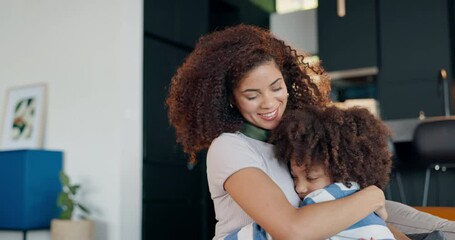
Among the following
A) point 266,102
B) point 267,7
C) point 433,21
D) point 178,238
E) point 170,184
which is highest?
point 267,7

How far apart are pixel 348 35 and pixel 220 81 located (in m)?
4.16

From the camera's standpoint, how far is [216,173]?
4.74 feet

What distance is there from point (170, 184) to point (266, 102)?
3213mm

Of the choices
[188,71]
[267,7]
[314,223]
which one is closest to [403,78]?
[267,7]

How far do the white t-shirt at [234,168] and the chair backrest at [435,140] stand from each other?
2.11 m

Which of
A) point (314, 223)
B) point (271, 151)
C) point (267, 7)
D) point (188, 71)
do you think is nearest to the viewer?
point (314, 223)

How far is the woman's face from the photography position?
158 cm

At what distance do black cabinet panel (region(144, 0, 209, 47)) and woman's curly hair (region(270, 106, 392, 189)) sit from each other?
326 cm

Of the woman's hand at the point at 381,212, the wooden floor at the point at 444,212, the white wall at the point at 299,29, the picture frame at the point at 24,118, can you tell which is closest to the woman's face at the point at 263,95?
the woman's hand at the point at 381,212

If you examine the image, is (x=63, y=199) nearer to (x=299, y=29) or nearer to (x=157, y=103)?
(x=157, y=103)

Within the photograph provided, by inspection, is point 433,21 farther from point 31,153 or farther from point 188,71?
point 188,71

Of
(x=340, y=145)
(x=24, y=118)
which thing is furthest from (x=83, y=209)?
(x=340, y=145)

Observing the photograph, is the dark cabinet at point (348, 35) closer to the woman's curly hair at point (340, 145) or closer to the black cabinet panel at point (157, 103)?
the black cabinet panel at point (157, 103)

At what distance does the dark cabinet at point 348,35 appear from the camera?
546cm
